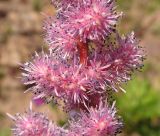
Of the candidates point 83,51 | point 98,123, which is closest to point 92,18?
point 83,51

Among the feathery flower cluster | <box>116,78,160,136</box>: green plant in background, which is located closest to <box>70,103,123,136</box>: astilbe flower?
the feathery flower cluster

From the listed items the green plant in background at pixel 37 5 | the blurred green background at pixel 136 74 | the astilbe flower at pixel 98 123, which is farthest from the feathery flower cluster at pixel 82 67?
the green plant in background at pixel 37 5

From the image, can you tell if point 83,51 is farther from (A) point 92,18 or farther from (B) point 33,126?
(B) point 33,126

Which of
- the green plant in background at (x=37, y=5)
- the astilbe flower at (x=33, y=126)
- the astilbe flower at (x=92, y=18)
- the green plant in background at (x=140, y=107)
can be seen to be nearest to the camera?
the astilbe flower at (x=92, y=18)

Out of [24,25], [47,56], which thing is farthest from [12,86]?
[47,56]

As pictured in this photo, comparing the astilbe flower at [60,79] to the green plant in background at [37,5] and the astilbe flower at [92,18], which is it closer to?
the astilbe flower at [92,18]

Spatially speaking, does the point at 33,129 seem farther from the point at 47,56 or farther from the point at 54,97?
the point at 47,56

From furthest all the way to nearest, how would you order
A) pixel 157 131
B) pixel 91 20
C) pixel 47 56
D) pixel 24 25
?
pixel 24 25
pixel 157 131
pixel 47 56
pixel 91 20
